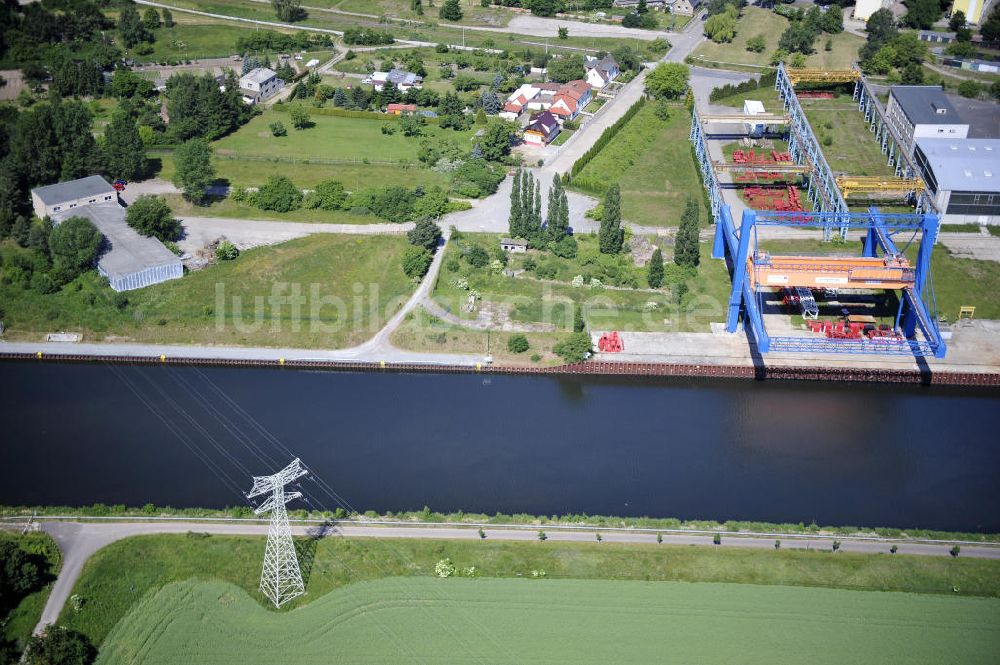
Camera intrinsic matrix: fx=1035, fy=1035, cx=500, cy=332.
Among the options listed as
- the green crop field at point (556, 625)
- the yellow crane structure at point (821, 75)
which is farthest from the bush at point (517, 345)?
the yellow crane structure at point (821, 75)

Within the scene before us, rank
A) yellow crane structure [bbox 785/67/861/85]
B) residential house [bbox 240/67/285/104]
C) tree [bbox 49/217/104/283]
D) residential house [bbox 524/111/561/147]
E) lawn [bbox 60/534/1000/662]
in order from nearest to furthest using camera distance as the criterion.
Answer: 1. lawn [bbox 60/534/1000/662]
2. tree [bbox 49/217/104/283]
3. residential house [bbox 524/111/561/147]
4. yellow crane structure [bbox 785/67/861/85]
5. residential house [bbox 240/67/285/104]

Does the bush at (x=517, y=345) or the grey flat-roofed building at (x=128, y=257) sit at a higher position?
the grey flat-roofed building at (x=128, y=257)

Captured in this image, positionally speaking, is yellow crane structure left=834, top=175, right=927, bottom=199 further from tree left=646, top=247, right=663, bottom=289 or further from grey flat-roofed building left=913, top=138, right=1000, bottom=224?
tree left=646, top=247, right=663, bottom=289

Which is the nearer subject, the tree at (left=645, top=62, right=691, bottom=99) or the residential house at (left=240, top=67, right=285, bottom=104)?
the tree at (left=645, top=62, right=691, bottom=99)

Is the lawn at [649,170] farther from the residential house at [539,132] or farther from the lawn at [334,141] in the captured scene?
the lawn at [334,141]

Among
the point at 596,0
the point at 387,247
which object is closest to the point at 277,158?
the point at 387,247

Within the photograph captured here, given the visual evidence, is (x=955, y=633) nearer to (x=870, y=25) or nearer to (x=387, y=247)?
(x=387, y=247)

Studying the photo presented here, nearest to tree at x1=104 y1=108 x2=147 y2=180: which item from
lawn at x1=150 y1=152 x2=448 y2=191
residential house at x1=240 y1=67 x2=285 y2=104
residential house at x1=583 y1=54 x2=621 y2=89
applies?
lawn at x1=150 y1=152 x2=448 y2=191
